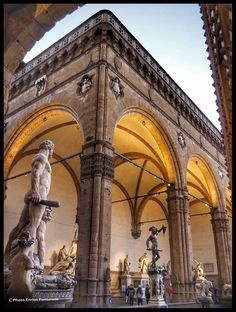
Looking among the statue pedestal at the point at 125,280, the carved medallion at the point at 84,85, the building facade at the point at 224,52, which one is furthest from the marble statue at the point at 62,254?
the building facade at the point at 224,52

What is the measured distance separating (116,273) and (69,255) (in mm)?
5171

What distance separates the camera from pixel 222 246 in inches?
640

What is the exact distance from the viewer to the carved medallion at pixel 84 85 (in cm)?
1102

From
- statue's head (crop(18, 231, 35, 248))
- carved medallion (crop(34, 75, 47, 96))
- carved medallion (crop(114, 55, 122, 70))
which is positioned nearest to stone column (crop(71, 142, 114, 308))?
carved medallion (crop(114, 55, 122, 70))

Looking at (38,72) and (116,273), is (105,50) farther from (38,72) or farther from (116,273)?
(116,273)

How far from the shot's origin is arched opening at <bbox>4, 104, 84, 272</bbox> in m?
13.3

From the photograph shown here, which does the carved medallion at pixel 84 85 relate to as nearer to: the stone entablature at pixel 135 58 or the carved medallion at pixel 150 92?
the stone entablature at pixel 135 58

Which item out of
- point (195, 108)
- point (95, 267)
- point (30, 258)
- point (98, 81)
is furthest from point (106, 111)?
point (195, 108)

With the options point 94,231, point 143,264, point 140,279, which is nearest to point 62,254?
point 140,279

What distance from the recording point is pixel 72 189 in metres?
17.4

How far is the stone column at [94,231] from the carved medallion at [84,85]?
2497 millimetres

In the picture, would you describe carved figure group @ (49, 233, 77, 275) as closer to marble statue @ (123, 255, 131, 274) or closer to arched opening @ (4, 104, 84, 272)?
arched opening @ (4, 104, 84, 272)

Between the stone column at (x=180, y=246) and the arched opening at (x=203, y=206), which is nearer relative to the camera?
the stone column at (x=180, y=246)

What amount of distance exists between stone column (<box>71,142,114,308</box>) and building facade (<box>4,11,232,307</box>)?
3cm
